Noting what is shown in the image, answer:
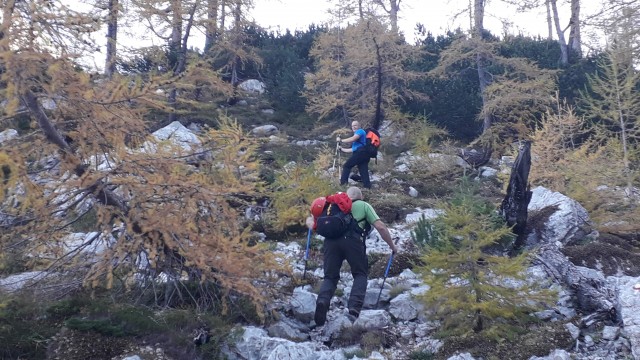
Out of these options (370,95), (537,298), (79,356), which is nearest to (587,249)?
(537,298)

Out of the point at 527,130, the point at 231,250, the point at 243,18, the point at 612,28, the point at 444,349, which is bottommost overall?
the point at 444,349

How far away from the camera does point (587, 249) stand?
31.3 feet

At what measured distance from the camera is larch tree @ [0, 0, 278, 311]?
615 centimetres

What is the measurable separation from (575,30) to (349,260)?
2276cm

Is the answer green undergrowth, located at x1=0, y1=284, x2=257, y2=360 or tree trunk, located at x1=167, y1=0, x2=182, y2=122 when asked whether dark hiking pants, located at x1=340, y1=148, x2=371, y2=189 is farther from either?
tree trunk, located at x1=167, y1=0, x2=182, y2=122

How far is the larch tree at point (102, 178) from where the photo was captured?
6152mm

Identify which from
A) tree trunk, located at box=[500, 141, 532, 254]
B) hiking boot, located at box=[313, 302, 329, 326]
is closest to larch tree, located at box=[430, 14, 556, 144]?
tree trunk, located at box=[500, 141, 532, 254]

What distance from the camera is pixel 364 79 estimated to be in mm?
21000

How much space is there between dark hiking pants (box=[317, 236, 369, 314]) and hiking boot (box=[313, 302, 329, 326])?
229mm

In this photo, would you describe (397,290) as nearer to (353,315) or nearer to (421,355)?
(353,315)

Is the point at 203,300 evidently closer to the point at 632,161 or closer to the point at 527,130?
the point at 632,161

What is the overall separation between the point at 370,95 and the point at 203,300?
1445cm

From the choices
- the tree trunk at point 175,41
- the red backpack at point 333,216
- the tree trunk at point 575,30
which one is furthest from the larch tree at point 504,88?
the red backpack at point 333,216

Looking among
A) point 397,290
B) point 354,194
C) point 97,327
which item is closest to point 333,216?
point 354,194
